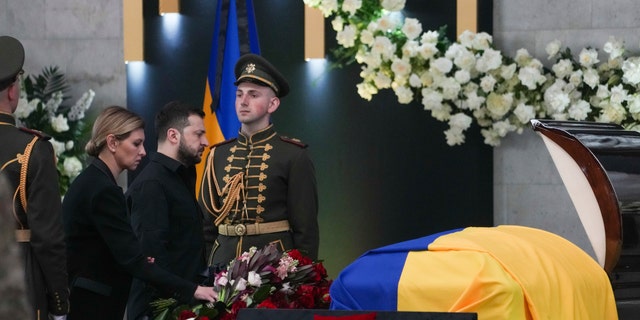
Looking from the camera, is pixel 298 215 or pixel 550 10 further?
pixel 550 10

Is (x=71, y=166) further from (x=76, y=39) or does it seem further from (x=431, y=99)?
(x=431, y=99)

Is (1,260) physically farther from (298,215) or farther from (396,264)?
(298,215)

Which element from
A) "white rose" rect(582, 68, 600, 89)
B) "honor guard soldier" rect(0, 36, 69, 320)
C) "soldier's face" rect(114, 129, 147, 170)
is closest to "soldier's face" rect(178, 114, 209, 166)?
"soldier's face" rect(114, 129, 147, 170)

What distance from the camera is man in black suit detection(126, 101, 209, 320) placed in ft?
11.9

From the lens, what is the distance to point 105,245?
11.0 feet

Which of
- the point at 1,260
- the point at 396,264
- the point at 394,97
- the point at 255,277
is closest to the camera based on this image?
the point at 1,260

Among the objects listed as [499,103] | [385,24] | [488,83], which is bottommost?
[499,103]

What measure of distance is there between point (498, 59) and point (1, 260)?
16.7 ft

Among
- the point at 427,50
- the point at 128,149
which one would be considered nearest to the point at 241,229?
the point at 128,149

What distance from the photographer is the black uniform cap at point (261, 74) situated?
4305 mm

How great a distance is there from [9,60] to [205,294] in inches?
37.5

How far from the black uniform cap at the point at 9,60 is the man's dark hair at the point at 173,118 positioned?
95 centimetres

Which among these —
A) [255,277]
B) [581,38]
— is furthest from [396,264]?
[581,38]

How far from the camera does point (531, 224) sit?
5.75 meters
